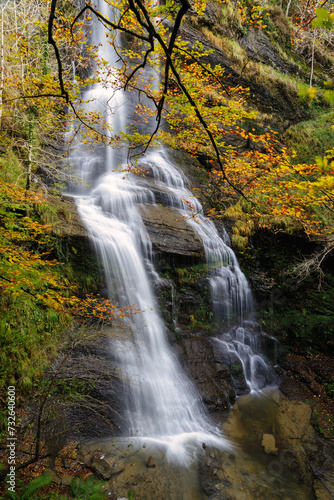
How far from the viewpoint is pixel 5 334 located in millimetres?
4582

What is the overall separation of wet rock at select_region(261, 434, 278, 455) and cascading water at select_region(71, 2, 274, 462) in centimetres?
84

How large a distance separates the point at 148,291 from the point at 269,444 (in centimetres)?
439

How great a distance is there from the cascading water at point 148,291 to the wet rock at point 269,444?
84cm

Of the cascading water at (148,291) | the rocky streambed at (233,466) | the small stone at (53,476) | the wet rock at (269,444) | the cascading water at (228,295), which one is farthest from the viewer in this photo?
the cascading water at (228,295)

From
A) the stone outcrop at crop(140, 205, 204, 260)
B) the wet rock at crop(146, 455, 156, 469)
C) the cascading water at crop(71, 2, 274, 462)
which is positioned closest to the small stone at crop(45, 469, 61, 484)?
the wet rock at crop(146, 455, 156, 469)

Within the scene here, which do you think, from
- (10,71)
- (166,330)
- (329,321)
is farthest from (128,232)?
(329,321)

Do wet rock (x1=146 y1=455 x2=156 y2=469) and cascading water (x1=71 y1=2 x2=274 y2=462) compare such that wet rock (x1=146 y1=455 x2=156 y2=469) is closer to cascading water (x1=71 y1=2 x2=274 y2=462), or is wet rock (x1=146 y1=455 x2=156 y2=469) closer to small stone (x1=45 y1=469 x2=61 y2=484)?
cascading water (x1=71 y1=2 x2=274 y2=462)

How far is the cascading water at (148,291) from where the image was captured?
5.73 metres

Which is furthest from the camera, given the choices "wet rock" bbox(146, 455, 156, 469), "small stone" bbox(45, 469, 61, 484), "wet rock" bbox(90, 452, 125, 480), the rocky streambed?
"wet rock" bbox(146, 455, 156, 469)

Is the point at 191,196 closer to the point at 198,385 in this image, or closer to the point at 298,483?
the point at 198,385

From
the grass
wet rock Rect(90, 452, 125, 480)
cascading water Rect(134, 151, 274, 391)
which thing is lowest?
wet rock Rect(90, 452, 125, 480)

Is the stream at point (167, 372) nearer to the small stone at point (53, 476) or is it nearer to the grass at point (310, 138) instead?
the small stone at point (53, 476)

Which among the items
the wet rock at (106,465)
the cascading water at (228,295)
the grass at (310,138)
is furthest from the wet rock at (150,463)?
the grass at (310,138)

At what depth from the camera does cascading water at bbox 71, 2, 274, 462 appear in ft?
18.8
